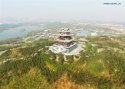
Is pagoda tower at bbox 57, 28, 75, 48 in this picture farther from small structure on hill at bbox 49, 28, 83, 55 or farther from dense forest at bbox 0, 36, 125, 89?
dense forest at bbox 0, 36, 125, 89

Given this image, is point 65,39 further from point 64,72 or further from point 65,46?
point 64,72

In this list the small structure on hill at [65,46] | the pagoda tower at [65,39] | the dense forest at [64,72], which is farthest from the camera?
the pagoda tower at [65,39]

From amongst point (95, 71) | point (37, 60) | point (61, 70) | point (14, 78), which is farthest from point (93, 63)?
point (14, 78)

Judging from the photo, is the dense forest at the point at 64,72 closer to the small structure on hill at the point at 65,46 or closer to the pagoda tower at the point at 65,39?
the small structure on hill at the point at 65,46

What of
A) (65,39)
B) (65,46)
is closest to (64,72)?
(65,46)

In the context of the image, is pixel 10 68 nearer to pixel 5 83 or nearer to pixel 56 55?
pixel 5 83

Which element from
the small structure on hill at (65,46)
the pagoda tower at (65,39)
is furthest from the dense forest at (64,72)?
the pagoda tower at (65,39)

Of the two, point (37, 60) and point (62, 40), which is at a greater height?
point (62, 40)

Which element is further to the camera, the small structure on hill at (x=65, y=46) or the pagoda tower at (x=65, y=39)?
the pagoda tower at (x=65, y=39)

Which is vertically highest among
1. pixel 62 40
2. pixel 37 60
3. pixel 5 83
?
pixel 62 40
